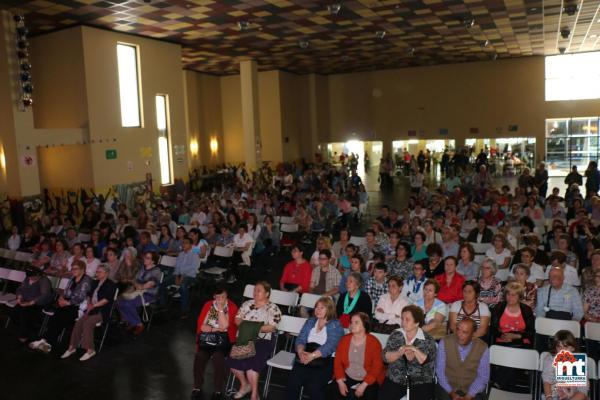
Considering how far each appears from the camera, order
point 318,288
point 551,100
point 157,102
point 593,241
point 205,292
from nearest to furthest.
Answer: point 318,288
point 593,241
point 205,292
point 157,102
point 551,100

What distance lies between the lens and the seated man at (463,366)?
4266 millimetres

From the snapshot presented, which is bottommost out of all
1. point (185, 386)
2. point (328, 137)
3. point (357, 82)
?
point (185, 386)

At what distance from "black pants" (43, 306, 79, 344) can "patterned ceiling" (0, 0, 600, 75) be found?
316 inches

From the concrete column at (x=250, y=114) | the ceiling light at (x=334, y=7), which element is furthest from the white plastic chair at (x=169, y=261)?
the concrete column at (x=250, y=114)

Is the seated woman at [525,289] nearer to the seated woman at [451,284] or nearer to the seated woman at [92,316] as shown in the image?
the seated woman at [451,284]

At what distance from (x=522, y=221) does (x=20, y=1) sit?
1169cm

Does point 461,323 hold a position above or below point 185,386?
above

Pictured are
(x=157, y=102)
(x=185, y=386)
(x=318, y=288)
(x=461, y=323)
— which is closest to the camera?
(x=461, y=323)

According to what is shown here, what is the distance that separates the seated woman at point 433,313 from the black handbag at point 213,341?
6.76ft

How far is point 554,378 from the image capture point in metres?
4.08

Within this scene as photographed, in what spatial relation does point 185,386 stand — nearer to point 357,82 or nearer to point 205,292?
point 205,292

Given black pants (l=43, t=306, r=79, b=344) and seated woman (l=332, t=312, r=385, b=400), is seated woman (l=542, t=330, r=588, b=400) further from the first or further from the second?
black pants (l=43, t=306, r=79, b=344)

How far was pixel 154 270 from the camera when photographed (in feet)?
24.2

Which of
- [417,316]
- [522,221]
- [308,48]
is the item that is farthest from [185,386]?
[308,48]
